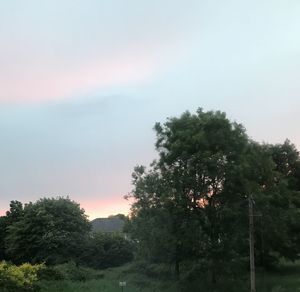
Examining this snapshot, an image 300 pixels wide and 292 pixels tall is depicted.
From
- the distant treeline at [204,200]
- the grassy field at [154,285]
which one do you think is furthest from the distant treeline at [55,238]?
the distant treeline at [204,200]

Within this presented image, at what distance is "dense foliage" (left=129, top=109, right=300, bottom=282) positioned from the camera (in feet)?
127

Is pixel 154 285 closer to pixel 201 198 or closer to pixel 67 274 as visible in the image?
pixel 201 198

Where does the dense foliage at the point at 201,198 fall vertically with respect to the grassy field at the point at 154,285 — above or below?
above

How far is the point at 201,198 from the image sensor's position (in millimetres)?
39469

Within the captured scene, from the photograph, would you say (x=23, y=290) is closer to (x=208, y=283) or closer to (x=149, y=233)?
(x=149, y=233)

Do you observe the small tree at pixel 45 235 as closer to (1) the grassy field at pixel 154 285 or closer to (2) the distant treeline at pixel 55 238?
(2) the distant treeline at pixel 55 238

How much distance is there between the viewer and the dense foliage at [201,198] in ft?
127

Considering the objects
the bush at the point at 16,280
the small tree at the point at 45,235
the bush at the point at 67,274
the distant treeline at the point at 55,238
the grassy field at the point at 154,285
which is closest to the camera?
the bush at the point at 16,280

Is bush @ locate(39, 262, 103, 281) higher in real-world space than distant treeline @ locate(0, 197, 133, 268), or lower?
lower

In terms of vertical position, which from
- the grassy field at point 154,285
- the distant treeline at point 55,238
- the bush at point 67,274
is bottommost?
the grassy field at point 154,285

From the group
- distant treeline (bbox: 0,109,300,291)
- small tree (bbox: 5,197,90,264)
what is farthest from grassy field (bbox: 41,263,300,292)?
small tree (bbox: 5,197,90,264)

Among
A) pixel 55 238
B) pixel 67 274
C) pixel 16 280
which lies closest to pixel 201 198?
pixel 16 280

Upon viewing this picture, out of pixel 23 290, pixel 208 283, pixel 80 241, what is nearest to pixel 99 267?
pixel 80 241

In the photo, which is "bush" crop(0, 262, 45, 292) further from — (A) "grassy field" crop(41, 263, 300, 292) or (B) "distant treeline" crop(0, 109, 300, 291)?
(B) "distant treeline" crop(0, 109, 300, 291)
